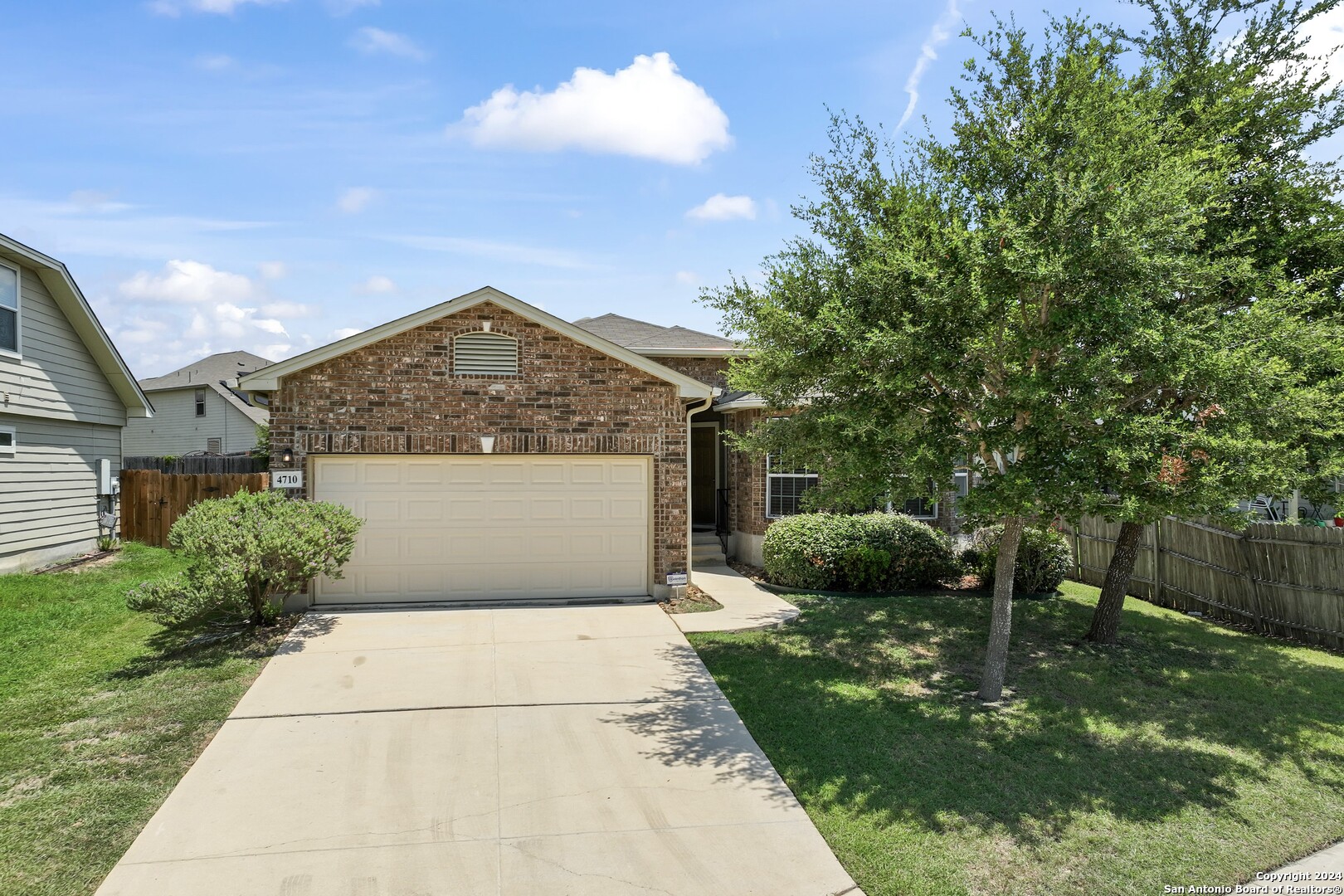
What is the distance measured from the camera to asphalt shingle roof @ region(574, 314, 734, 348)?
17.1 m

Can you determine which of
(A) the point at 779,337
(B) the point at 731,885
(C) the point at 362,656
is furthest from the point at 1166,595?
(C) the point at 362,656

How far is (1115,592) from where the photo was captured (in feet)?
31.2

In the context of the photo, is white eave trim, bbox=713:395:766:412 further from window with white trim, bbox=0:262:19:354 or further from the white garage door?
window with white trim, bbox=0:262:19:354

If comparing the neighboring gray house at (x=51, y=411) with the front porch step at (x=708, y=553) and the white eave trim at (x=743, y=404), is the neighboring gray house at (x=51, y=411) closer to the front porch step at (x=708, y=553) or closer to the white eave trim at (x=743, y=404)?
the front porch step at (x=708, y=553)

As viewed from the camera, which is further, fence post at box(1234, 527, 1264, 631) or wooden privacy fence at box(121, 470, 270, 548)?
wooden privacy fence at box(121, 470, 270, 548)

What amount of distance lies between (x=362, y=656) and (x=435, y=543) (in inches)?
105

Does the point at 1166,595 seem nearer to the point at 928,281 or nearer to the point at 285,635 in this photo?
the point at 928,281

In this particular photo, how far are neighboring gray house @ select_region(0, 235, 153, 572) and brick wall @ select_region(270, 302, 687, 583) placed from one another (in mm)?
5362

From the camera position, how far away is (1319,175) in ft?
28.5

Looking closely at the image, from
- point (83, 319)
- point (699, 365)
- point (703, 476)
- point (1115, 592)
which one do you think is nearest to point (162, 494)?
point (83, 319)

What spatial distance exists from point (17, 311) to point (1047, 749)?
15.0 metres

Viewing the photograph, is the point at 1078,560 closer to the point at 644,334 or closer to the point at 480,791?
the point at 644,334

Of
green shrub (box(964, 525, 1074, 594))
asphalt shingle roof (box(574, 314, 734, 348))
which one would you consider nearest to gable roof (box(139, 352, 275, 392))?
asphalt shingle roof (box(574, 314, 734, 348))

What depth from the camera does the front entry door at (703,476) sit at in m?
16.7
